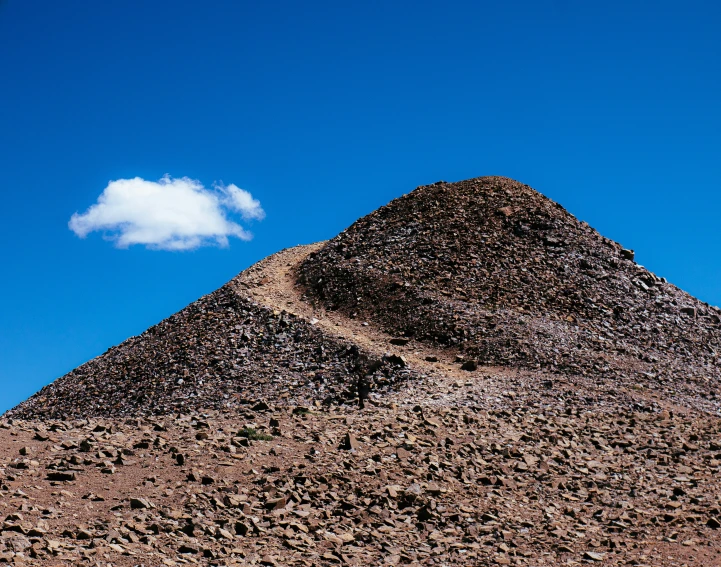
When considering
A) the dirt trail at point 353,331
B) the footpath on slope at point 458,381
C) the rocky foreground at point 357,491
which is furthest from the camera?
the dirt trail at point 353,331

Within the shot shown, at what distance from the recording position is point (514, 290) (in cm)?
2514

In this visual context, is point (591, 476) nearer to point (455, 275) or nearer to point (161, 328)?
point (455, 275)

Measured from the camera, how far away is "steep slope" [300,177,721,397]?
2244 centimetres

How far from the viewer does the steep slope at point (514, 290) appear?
22.4 m

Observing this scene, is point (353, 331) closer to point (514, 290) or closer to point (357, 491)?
point (514, 290)

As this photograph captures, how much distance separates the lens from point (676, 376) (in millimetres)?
22125

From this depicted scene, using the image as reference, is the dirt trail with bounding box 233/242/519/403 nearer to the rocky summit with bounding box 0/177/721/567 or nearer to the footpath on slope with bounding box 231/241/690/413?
the footpath on slope with bounding box 231/241/690/413

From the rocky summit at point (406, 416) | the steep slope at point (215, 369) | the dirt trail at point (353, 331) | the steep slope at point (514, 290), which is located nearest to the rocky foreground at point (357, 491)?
the rocky summit at point (406, 416)

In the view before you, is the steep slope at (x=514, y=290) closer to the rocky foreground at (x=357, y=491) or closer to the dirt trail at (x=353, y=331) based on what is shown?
the dirt trail at (x=353, y=331)

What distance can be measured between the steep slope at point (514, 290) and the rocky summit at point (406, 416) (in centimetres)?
9

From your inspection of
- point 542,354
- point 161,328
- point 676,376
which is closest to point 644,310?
point 676,376

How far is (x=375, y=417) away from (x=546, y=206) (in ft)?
53.3

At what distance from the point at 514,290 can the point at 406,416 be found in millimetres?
9556

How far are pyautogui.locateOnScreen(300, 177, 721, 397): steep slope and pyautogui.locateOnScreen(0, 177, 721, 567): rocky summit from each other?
91 mm
